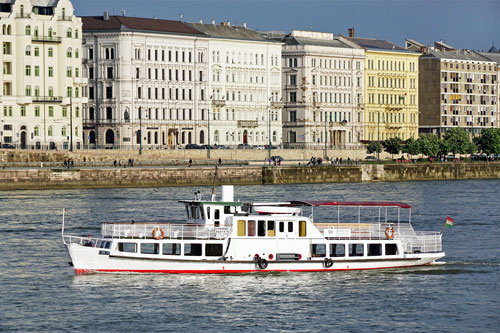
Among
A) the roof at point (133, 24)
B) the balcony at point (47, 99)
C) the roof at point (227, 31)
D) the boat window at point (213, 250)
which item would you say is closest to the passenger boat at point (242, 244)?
the boat window at point (213, 250)

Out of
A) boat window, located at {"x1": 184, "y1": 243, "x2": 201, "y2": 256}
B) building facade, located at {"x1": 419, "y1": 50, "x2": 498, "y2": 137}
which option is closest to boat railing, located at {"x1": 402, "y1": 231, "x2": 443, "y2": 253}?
boat window, located at {"x1": 184, "y1": 243, "x2": 201, "y2": 256}

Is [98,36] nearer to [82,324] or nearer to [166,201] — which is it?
[166,201]

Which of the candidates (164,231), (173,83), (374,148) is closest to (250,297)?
(164,231)

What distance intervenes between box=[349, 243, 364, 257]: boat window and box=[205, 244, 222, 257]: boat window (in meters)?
5.26

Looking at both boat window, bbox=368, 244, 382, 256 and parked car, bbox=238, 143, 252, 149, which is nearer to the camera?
boat window, bbox=368, 244, 382, 256

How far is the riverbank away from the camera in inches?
4048

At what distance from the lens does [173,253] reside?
53.3m

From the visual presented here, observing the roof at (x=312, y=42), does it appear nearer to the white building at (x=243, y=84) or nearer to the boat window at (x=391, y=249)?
the white building at (x=243, y=84)

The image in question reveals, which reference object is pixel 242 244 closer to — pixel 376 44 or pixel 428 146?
pixel 428 146

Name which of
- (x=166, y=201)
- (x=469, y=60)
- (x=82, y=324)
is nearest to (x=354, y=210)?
(x=166, y=201)

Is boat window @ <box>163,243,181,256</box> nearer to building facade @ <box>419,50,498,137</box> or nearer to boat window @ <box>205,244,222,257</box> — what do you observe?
boat window @ <box>205,244,222,257</box>

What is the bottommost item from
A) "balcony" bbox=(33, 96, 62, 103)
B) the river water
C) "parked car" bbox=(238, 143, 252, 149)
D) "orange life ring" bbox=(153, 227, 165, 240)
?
the river water

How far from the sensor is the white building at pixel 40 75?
129 metres

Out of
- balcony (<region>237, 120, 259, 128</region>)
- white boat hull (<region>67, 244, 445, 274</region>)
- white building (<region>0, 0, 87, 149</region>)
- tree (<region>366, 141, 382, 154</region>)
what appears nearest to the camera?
white boat hull (<region>67, 244, 445, 274</region>)
